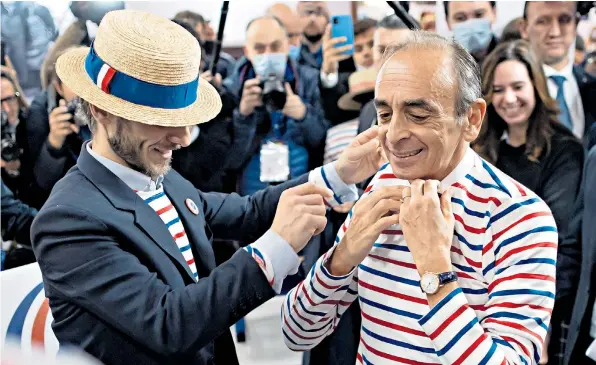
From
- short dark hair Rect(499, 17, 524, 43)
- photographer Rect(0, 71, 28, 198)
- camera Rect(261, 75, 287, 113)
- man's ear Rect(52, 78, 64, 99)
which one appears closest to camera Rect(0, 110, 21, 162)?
photographer Rect(0, 71, 28, 198)

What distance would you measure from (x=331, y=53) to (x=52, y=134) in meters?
1.55

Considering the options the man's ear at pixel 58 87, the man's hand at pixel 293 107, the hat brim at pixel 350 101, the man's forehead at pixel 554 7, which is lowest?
the hat brim at pixel 350 101

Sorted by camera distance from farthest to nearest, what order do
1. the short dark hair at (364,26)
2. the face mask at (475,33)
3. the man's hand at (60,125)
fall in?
the short dark hair at (364,26) < the face mask at (475,33) < the man's hand at (60,125)

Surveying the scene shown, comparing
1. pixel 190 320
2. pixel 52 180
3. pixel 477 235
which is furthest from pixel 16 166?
pixel 477 235

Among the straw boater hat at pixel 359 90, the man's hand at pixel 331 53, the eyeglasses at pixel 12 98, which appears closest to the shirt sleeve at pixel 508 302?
the straw boater hat at pixel 359 90

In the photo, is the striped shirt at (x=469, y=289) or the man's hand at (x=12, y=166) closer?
the striped shirt at (x=469, y=289)

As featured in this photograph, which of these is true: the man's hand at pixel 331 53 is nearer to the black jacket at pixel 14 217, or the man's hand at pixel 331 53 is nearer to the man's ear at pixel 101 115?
the black jacket at pixel 14 217

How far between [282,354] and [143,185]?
7.80 ft

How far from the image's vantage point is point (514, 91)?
283cm

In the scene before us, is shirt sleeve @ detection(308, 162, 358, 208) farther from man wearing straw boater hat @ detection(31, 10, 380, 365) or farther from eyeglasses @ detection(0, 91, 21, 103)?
eyeglasses @ detection(0, 91, 21, 103)

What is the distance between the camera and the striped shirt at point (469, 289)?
1.24 m

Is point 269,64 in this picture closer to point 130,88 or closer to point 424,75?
point 130,88

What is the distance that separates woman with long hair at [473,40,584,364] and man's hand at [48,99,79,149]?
2.01 m

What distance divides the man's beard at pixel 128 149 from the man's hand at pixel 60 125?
1673 mm
